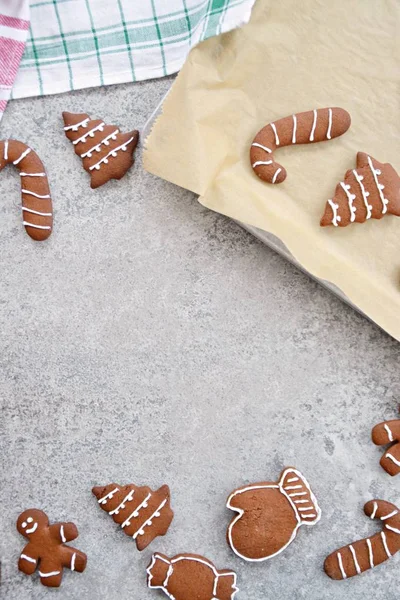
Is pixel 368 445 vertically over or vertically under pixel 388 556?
over

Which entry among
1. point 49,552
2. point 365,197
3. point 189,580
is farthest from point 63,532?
point 365,197

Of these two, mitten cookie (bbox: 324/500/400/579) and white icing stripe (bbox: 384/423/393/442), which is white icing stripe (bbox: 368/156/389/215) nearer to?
white icing stripe (bbox: 384/423/393/442)

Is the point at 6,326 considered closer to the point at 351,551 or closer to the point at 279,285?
the point at 279,285

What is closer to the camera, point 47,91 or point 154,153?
point 154,153

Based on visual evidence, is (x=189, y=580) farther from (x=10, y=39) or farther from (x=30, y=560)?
(x=10, y=39)

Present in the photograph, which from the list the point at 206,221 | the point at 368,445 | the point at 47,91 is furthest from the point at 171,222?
the point at 368,445

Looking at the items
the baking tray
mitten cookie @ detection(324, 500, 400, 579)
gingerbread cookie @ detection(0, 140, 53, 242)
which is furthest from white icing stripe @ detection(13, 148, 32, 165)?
mitten cookie @ detection(324, 500, 400, 579)
